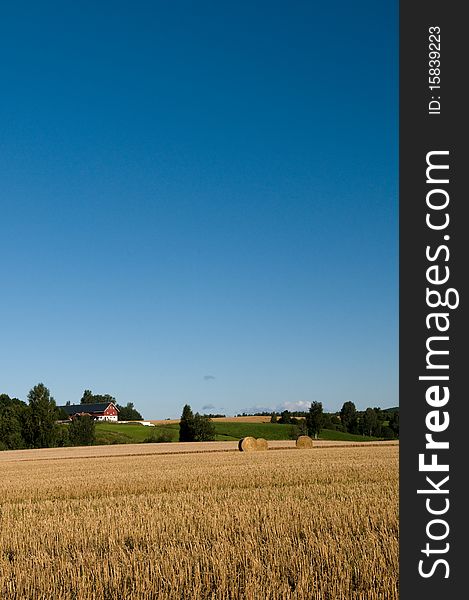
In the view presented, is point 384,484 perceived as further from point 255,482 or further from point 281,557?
point 281,557

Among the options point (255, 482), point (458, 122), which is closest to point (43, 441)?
point (255, 482)

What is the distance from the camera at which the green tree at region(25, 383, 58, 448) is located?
295ft

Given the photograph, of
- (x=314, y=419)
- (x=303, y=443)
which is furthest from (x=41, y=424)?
(x=303, y=443)

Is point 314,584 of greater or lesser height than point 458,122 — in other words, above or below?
below

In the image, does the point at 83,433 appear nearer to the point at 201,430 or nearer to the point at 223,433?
the point at 201,430

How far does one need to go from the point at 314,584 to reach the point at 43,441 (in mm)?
88294

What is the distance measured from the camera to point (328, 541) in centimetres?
866

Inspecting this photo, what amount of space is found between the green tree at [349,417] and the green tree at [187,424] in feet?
124

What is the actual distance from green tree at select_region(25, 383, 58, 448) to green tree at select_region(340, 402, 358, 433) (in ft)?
173

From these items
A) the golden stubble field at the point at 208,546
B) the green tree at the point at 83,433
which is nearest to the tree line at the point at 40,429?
the green tree at the point at 83,433

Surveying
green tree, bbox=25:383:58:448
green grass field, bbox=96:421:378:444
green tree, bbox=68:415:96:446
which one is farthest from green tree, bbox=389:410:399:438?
green tree, bbox=25:383:58:448

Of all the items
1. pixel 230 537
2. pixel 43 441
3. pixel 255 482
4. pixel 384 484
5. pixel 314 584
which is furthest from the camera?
pixel 43 441

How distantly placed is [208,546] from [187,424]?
3359 inches

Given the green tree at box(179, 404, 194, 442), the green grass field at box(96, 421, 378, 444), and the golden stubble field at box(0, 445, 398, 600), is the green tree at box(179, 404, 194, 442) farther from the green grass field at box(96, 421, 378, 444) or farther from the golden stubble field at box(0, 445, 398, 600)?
the golden stubble field at box(0, 445, 398, 600)
